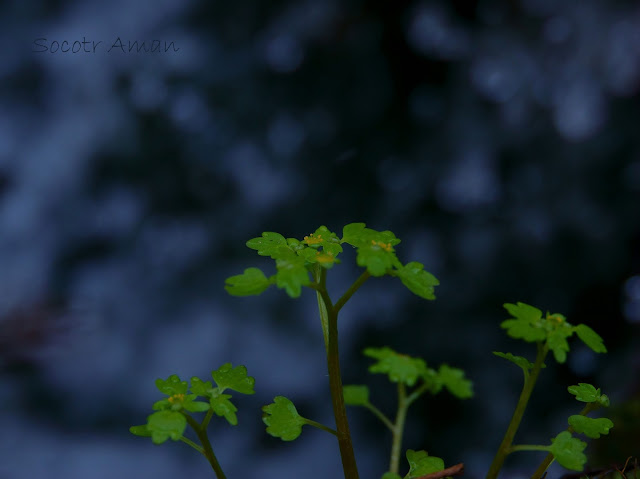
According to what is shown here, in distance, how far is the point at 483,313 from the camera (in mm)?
2727

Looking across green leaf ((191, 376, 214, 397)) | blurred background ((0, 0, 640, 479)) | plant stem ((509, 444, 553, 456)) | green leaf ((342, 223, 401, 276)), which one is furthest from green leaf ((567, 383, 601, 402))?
blurred background ((0, 0, 640, 479))

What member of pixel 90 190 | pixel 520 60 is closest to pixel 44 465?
pixel 90 190

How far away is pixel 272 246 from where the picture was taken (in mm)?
843

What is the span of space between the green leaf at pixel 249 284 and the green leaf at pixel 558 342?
18.5 inches

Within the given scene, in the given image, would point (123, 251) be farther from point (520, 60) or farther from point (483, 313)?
point (520, 60)

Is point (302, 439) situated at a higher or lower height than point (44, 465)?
lower

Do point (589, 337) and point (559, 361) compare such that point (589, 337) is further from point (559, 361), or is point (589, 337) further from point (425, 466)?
point (425, 466)

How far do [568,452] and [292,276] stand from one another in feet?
1.78

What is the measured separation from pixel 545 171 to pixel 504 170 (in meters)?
0.27

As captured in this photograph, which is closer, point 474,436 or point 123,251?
point 474,436

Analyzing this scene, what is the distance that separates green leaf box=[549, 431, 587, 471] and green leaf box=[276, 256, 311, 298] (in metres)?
0.50

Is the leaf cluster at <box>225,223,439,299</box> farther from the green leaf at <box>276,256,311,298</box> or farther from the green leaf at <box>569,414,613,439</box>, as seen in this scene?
the green leaf at <box>569,414,613,439</box>

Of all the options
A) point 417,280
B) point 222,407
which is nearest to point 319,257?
point 417,280

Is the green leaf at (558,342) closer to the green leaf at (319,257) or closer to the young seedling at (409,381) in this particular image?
the young seedling at (409,381)
